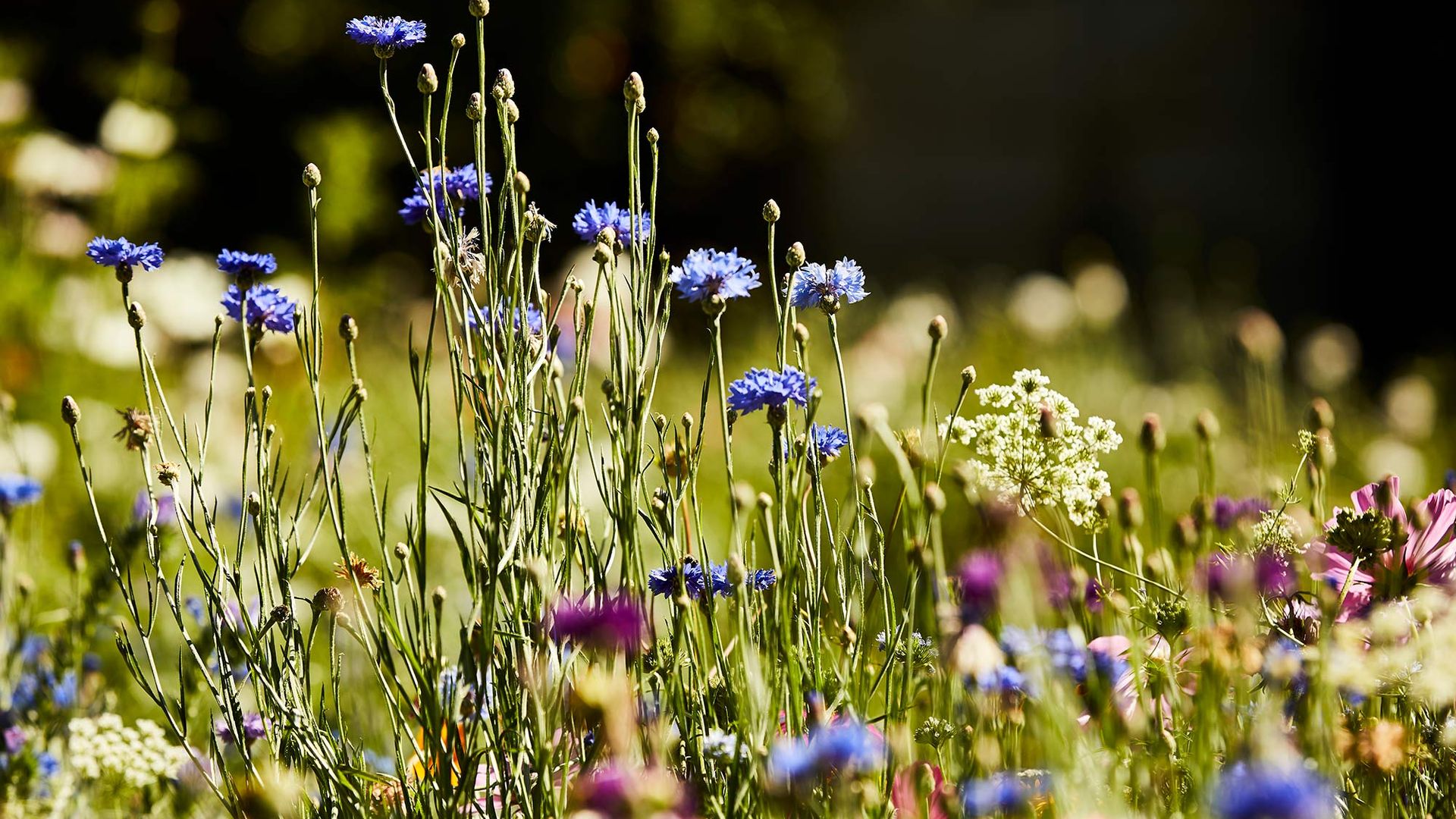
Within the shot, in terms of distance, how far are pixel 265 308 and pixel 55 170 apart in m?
3.07

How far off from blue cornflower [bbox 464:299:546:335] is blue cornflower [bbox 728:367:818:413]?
193mm

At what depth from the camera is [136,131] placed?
3.53m

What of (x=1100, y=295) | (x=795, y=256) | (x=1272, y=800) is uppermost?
(x=1100, y=295)

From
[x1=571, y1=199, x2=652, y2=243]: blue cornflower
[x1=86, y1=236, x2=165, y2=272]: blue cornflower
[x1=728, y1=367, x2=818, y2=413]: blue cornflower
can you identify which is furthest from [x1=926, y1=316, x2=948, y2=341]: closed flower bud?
[x1=86, y1=236, x2=165, y2=272]: blue cornflower

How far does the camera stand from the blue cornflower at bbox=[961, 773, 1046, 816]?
75 centimetres

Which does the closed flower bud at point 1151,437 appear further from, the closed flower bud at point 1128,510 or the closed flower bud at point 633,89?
the closed flower bud at point 633,89

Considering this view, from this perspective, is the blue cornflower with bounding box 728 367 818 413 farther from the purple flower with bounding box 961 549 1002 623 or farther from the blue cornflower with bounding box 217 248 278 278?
the blue cornflower with bounding box 217 248 278 278

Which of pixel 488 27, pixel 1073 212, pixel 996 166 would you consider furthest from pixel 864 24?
pixel 488 27

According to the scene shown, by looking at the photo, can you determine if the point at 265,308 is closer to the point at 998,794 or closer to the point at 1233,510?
the point at 998,794

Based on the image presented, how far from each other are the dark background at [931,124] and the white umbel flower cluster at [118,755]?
15.1ft

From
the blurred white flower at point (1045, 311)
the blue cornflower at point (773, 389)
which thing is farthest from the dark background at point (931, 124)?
the blue cornflower at point (773, 389)

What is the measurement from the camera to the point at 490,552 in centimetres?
98

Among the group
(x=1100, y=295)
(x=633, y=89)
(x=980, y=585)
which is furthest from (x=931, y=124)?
(x=980, y=585)

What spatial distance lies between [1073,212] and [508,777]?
6.46 metres
